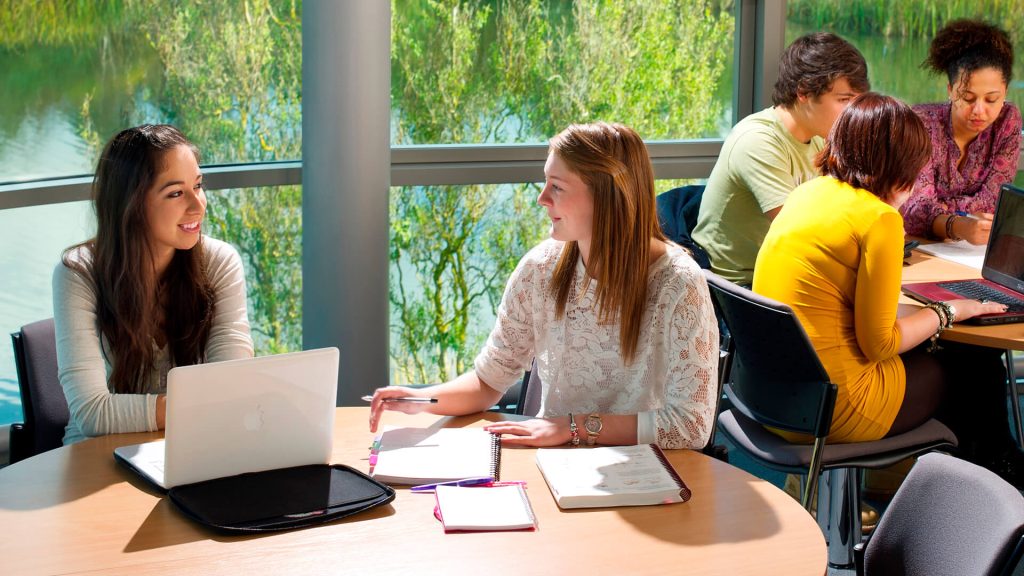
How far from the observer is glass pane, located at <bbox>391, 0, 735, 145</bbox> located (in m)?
3.98

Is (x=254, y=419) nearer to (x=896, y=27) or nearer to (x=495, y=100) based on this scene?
(x=495, y=100)

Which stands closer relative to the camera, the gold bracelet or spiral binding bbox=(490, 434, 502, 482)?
spiral binding bbox=(490, 434, 502, 482)

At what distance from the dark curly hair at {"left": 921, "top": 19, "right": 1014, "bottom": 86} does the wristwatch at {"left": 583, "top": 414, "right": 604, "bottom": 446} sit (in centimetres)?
245

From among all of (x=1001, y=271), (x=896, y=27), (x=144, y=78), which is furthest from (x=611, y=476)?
(x=896, y=27)

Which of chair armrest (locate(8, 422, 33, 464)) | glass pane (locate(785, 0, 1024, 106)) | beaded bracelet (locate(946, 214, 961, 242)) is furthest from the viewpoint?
glass pane (locate(785, 0, 1024, 106))

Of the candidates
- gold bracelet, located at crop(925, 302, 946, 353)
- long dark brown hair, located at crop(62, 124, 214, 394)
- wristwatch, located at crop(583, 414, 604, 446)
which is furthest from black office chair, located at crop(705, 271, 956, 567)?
long dark brown hair, located at crop(62, 124, 214, 394)

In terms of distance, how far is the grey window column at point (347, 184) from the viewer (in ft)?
11.4

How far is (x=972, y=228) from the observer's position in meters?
3.71

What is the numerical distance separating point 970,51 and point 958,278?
1004mm

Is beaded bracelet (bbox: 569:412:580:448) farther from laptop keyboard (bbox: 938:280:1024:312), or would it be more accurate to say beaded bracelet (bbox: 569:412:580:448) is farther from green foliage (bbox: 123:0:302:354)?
green foliage (bbox: 123:0:302:354)

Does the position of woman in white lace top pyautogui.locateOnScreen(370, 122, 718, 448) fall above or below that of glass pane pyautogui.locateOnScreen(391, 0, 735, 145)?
below

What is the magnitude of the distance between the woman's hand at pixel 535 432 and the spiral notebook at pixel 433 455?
1.2 inches

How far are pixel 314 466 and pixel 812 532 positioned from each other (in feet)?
2.94

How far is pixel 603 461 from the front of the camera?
6.66 feet
